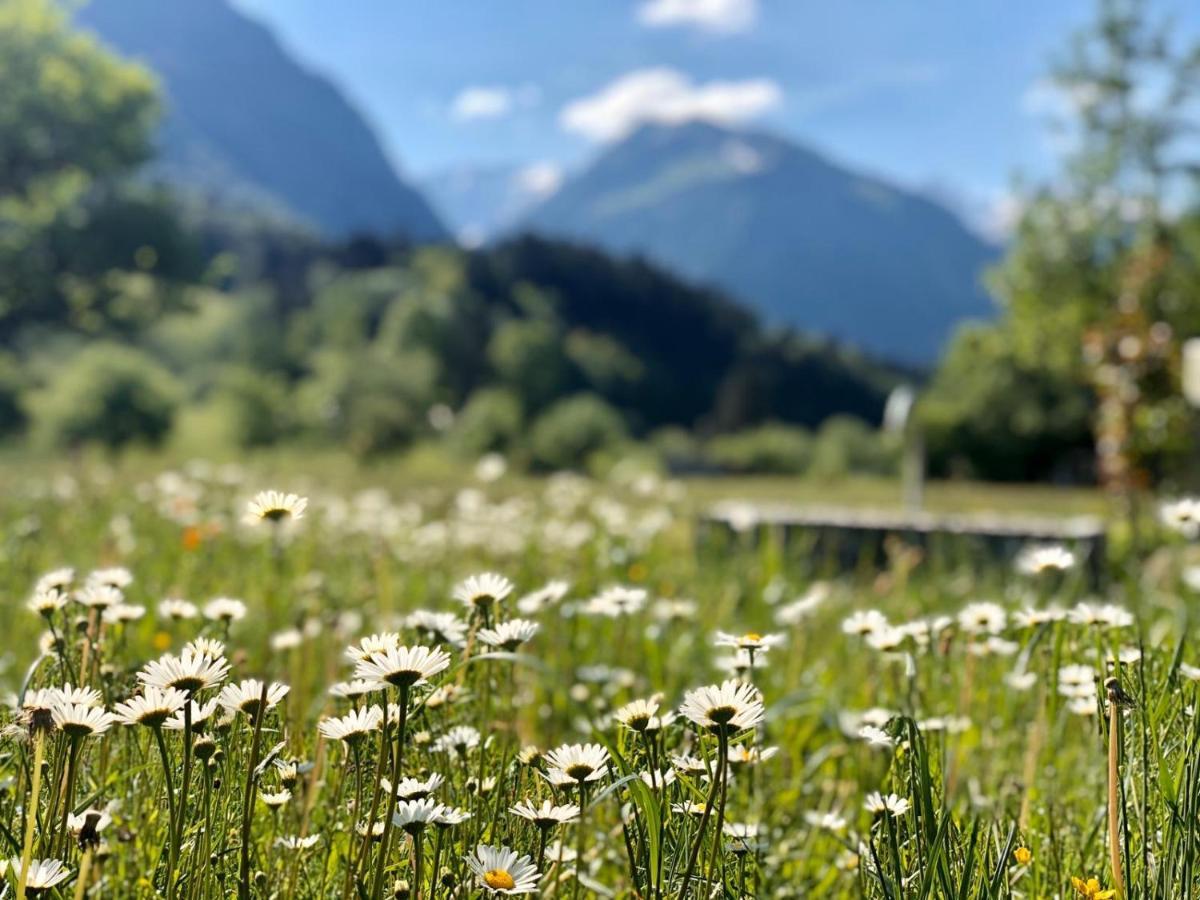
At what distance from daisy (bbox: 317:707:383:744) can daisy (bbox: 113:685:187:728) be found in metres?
0.17

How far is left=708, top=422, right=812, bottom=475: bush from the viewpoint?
60.3 metres

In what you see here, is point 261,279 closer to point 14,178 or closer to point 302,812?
point 14,178

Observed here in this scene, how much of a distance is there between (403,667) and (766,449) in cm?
6943

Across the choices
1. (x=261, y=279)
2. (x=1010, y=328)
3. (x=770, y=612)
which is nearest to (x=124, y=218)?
(x=1010, y=328)

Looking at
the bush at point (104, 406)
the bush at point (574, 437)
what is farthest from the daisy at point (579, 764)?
the bush at point (104, 406)

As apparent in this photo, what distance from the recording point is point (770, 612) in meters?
4.10

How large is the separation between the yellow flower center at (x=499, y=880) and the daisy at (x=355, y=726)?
209 millimetres

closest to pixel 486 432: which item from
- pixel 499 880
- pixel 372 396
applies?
pixel 372 396

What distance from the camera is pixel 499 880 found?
0.92 m

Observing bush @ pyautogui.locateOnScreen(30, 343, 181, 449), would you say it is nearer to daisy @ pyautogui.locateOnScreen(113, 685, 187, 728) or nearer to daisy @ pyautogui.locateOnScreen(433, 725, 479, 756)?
daisy @ pyautogui.locateOnScreen(433, 725, 479, 756)

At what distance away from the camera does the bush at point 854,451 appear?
68.1m

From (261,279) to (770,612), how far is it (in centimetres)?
10426

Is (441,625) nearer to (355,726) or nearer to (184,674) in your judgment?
(355,726)

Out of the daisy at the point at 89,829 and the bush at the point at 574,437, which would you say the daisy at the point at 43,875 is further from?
the bush at the point at 574,437
